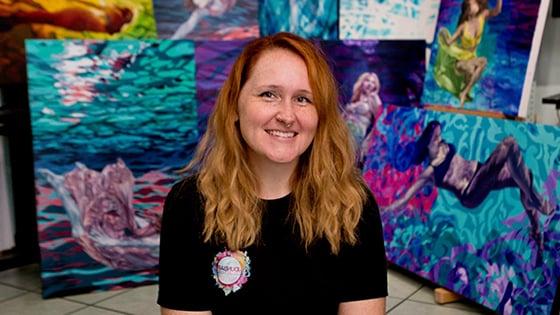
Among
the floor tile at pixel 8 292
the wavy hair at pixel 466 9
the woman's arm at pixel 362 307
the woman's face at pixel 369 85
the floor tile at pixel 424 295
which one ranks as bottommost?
the floor tile at pixel 8 292

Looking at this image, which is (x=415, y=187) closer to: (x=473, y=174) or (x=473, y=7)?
(x=473, y=174)

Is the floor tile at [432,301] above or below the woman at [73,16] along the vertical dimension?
below

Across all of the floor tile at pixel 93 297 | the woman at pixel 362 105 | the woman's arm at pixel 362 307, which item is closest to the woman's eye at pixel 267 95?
the woman's arm at pixel 362 307

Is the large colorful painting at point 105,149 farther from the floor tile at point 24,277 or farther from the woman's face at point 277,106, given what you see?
the woman's face at point 277,106

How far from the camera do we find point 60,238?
2.51 meters

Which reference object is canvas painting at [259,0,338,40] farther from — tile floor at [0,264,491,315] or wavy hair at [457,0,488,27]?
tile floor at [0,264,491,315]

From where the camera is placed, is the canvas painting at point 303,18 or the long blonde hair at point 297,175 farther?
the canvas painting at point 303,18

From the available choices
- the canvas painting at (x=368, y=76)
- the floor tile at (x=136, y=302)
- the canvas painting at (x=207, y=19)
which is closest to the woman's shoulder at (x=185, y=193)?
the floor tile at (x=136, y=302)

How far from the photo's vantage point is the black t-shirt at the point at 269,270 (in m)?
1.26

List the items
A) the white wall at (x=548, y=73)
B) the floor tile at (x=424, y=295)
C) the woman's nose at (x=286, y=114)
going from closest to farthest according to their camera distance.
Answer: the woman's nose at (x=286, y=114), the floor tile at (x=424, y=295), the white wall at (x=548, y=73)

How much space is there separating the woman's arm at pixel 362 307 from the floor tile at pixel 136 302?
1.23 meters

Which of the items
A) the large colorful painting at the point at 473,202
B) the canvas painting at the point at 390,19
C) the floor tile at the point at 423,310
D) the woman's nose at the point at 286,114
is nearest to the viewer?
the woman's nose at the point at 286,114

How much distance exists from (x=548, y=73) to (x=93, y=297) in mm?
2233

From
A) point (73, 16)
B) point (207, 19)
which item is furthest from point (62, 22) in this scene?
point (207, 19)
